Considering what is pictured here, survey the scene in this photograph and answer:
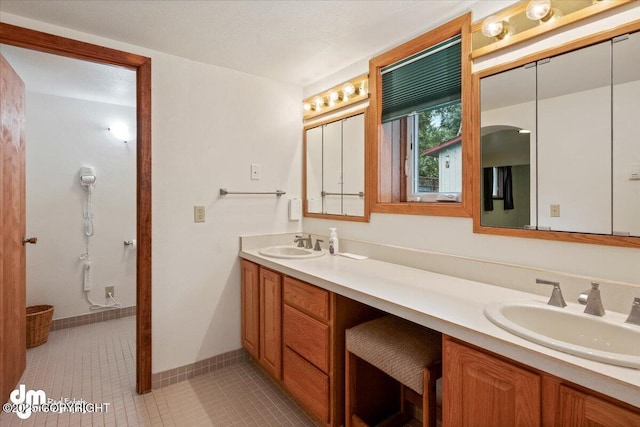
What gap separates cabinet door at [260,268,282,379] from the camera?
200 centimetres

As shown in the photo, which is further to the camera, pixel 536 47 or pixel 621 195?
pixel 536 47

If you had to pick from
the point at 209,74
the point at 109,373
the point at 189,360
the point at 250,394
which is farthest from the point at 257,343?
the point at 209,74

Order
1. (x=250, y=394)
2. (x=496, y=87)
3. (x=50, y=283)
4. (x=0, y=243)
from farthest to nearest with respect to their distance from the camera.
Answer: (x=50, y=283) → (x=250, y=394) → (x=0, y=243) → (x=496, y=87)

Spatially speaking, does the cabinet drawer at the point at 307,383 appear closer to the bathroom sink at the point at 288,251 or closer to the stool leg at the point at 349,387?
the stool leg at the point at 349,387

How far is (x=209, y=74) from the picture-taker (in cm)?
233

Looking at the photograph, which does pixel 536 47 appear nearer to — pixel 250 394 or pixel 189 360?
pixel 250 394

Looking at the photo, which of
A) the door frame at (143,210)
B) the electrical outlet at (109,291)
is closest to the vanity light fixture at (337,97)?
the door frame at (143,210)

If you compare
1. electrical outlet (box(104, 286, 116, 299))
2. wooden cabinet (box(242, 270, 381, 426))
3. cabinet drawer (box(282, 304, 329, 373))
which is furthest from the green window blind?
electrical outlet (box(104, 286, 116, 299))

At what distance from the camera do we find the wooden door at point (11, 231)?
5.97ft

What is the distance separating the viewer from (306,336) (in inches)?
69.3

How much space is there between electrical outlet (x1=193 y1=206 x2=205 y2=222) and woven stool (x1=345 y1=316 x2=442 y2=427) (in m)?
1.33

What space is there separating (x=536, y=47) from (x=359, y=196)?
1251 mm

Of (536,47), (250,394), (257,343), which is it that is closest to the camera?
(536,47)

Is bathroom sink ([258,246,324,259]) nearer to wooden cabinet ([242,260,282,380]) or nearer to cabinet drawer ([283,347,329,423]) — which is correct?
wooden cabinet ([242,260,282,380])
